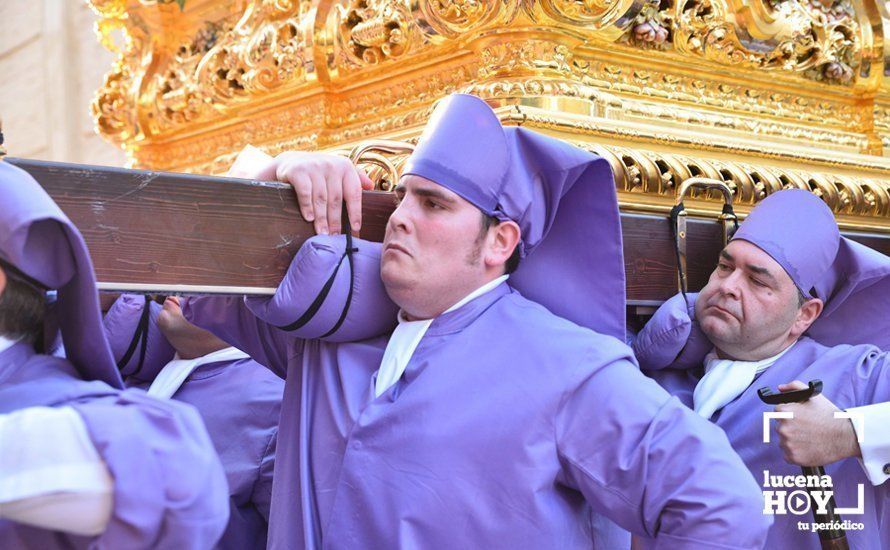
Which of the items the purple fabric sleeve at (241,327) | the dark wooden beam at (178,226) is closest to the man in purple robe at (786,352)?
the purple fabric sleeve at (241,327)

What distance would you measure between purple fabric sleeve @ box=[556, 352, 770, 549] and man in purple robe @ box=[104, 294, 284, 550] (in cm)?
83

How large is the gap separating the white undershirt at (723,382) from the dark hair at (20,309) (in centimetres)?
123

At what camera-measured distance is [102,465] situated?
95 centimetres

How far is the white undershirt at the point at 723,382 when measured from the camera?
6.44ft

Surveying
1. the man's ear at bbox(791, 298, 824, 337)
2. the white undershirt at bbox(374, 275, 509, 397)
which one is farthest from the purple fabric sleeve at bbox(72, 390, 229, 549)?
the man's ear at bbox(791, 298, 824, 337)

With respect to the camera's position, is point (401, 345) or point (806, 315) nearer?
point (401, 345)

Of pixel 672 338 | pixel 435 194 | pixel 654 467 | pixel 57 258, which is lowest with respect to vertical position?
pixel 672 338

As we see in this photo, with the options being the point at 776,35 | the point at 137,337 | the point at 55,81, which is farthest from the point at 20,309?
the point at 55,81

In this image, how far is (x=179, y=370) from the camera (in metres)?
2.24

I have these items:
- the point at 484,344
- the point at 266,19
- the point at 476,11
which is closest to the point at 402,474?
the point at 484,344

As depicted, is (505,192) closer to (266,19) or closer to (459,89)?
(459,89)

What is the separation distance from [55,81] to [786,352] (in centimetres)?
313

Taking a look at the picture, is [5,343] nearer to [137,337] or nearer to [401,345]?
[401,345]

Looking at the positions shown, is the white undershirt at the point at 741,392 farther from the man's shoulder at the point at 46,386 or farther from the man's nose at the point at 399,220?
the man's shoulder at the point at 46,386
